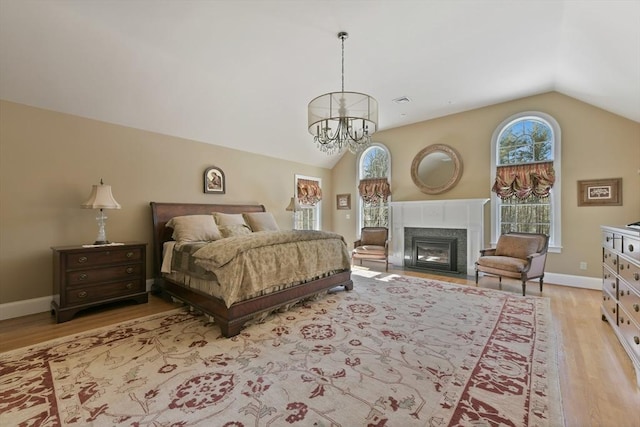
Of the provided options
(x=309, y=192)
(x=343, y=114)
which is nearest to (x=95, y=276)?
(x=343, y=114)

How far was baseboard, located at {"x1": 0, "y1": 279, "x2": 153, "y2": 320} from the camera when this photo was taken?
3090mm

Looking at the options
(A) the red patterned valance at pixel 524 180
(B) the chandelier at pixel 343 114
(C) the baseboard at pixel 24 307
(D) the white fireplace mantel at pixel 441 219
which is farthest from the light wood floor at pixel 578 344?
(B) the chandelier at pixel 343 114

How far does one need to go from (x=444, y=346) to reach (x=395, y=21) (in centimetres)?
336

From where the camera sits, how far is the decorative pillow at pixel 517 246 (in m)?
4.26

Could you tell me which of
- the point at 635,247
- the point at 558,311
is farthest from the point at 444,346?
the point at 558,311

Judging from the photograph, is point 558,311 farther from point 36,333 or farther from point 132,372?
point 36,333

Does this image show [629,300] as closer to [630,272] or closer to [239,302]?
[630,272]

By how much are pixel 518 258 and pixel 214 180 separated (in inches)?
210

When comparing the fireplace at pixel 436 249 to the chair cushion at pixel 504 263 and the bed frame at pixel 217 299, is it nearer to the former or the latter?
the chair cushion at pixel 504 263

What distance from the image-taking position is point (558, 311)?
331 cm

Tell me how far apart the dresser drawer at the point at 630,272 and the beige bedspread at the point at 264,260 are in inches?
116

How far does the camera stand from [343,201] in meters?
7.36

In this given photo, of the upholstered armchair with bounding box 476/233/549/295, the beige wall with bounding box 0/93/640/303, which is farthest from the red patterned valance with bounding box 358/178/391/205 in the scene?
the upholstered armchair with bounding box 476/233/549/295

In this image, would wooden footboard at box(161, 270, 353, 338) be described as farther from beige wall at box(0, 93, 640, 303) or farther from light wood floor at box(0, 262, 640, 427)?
beige wall at box(0, 93, 640, 303)
